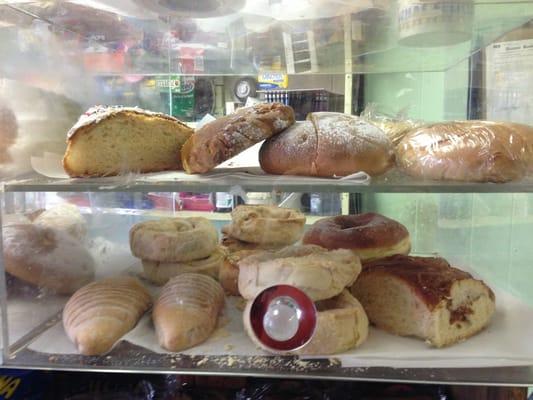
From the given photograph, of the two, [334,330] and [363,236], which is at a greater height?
[363,236]

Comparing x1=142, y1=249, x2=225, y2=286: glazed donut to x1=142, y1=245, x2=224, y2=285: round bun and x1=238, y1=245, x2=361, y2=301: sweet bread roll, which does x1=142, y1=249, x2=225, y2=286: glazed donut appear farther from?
x1=238, y1=245, x2=361, y2=301: sweet bread roll

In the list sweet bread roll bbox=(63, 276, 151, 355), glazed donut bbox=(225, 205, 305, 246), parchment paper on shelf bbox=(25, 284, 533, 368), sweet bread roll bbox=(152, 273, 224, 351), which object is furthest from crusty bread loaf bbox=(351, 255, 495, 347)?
sweet bread roll bbox=(63, 276, 151, 355)

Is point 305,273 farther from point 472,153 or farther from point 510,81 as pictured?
point 510,81

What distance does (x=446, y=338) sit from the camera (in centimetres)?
81

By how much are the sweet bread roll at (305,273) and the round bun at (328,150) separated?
0.16 metres

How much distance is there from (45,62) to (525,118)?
112 cm

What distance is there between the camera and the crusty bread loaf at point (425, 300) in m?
0.82

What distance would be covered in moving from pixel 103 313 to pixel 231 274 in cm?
30

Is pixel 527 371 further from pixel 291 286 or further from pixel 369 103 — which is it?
pixel 369 103

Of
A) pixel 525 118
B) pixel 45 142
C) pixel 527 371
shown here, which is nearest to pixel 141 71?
pixel 45 142

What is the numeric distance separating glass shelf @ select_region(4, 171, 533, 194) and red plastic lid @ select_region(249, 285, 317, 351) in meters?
0.18

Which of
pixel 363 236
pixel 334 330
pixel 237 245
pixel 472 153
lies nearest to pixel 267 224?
pixel 237 245

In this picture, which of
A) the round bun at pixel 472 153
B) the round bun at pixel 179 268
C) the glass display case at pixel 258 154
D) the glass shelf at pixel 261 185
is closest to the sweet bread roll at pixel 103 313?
the glass display case at pixel 258 154

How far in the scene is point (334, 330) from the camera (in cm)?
76
